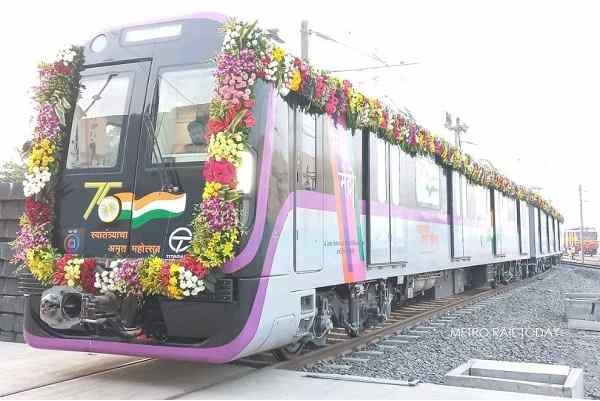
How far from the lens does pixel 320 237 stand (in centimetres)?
625

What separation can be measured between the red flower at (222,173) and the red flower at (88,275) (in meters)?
1.30

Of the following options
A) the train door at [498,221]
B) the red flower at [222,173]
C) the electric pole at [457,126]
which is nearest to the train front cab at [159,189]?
the red flower at [222,173]

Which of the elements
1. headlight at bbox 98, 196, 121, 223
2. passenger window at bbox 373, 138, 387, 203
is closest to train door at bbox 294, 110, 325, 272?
headlight at bbox 98, 196, 121, 223

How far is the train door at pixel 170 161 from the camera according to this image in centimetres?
530

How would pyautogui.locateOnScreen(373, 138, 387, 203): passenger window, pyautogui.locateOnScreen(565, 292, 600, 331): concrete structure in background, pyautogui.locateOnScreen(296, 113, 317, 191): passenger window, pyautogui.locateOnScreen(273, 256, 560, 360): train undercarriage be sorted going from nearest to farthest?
pyautogui.locateOnScreen(296, 113, 317, 191): passenger window, pyautogui.locateOnScreen(273, 256, 560, 360): train undercarriage, pyautogui.locateOnScreen(373, 138, 387, 203): passenger window, pyautogui.locateOnScreen(565, 292, 600, 331): concrete structure in background

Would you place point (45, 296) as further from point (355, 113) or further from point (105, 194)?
point (355, 113)

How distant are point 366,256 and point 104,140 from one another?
3.28 m

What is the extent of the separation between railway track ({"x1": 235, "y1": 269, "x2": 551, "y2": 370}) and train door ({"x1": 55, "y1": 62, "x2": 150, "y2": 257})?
210cm

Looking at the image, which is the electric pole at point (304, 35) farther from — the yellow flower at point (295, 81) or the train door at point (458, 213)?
the yellow flower at point (295, 81)

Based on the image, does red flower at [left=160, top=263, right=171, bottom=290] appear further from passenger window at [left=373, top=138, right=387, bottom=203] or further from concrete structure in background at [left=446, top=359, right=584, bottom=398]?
passenger window at [left=373, top=138, right=387, bottom=203]

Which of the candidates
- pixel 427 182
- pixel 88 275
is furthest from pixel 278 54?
pixel 427 182

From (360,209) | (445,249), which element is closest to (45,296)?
(360,209)

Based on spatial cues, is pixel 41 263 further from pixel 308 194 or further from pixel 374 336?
pixel 374 336

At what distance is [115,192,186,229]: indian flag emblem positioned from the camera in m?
5.33
